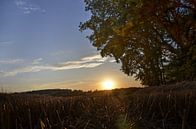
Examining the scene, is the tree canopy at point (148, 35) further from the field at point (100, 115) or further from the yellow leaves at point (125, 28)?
the field at point (100, 115)

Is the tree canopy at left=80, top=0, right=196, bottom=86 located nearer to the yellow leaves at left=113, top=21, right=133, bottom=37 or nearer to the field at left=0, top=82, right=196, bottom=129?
the yellow leaves at left=113, top=21, right=133, bottom=37

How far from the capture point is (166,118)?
5707 mm

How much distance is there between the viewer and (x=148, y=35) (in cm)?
3084

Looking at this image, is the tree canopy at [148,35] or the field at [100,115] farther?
the tree canopy at [148,35]

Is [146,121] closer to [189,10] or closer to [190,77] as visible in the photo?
[190,77]

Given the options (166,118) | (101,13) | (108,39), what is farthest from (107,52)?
(166,118)

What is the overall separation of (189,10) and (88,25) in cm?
911

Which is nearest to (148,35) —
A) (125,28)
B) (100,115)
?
(125,28)

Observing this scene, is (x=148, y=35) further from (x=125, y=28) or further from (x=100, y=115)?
(x=100, y=115)

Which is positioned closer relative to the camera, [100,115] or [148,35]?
[100,115]

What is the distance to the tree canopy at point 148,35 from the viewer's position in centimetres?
2567

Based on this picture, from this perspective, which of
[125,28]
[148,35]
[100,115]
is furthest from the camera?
[148,35]

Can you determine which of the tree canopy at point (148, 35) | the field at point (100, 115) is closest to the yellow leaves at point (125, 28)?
the tree canopy at point (148, 35)

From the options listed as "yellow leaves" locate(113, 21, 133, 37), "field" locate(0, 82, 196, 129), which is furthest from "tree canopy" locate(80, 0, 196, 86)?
"field" locate(0, 82, 196, 129)
